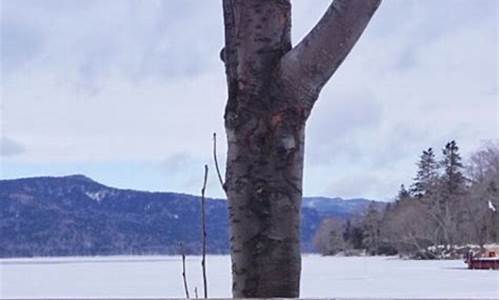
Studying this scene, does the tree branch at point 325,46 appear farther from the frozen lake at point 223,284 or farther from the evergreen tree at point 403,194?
the evergreen tree at point 403,194

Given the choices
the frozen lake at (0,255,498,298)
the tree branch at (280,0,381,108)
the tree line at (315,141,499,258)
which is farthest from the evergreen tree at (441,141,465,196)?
the tree branch at (280,0,381,108)

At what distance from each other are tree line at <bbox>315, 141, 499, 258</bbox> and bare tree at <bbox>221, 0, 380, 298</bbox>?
44.7m

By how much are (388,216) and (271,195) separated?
63.2 meters

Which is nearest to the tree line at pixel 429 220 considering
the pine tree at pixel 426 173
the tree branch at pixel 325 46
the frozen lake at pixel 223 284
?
the pine tree at pixel 426 173

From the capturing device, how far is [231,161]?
140 centimetres

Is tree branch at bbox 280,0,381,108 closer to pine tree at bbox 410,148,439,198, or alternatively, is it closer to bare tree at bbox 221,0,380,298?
bare tree at bbox 221,0,380,298

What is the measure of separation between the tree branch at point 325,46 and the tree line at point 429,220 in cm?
4468

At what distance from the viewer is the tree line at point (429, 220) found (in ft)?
172

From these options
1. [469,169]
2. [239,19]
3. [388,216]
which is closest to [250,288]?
[239,19]

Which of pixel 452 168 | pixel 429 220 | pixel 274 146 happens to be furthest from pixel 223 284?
pixel 452 168

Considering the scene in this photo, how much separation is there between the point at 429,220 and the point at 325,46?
5773cm

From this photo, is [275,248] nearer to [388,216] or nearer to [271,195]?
[271,195]

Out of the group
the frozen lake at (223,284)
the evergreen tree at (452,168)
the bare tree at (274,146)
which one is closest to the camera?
the bare tree at (274,146)

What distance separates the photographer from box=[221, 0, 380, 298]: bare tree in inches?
53.3
